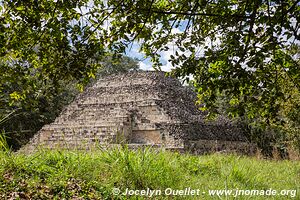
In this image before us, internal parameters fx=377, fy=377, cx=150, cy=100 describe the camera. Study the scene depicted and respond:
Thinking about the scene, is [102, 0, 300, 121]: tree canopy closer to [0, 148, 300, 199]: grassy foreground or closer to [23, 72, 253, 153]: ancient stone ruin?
[0, 148, 300, 199]: grassy foreground

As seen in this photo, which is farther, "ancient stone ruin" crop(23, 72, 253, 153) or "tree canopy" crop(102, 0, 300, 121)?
"ancient stone ruin" crop(23, 72, 253, 153)

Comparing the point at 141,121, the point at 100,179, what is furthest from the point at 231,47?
the point at 141,121

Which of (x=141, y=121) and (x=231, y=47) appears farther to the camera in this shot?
(x=141, y=121)

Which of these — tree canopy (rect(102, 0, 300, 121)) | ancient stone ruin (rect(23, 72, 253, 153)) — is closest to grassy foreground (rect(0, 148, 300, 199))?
tree canopy (rect(102, 0, 300, 121))

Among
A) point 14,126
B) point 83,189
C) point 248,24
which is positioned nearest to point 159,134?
point 14,126

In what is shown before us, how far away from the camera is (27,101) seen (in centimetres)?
368

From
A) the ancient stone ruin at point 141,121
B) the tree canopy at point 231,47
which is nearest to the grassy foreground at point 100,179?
the tree canopy at point 231,47

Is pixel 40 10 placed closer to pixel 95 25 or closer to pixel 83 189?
pixel 95 25

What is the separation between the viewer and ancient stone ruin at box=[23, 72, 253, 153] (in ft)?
56.5

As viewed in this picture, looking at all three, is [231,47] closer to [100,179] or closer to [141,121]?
[100,179]

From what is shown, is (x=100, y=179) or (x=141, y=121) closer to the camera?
(x=100, y=179)

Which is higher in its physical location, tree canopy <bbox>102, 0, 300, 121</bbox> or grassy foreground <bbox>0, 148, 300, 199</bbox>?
tree canopy <bbox>102, 0, 300, 121</bbox>

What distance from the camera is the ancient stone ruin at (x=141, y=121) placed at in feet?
56.5

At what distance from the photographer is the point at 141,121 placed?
1856cm
